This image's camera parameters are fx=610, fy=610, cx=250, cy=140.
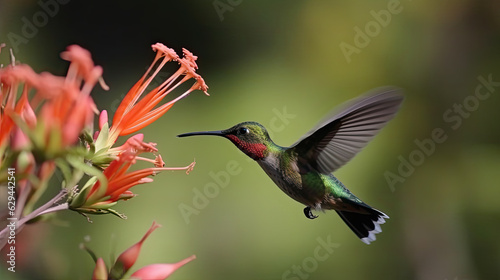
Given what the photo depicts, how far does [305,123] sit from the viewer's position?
14.9ft

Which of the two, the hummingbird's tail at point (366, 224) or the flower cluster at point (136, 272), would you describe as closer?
the flower cluster at point (136, 272)

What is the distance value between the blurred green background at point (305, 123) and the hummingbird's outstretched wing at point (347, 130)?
7.60ft

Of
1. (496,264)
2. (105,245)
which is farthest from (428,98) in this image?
(105,245)

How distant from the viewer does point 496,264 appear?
455 cm

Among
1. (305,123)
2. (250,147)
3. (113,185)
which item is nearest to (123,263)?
(113,185)

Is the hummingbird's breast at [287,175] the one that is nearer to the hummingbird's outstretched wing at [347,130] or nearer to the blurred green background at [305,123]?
the hummingbird's outstretched wing at [347,130]

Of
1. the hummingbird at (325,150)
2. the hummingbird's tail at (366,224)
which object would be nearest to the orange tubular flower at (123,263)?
the hummingbird at (325,150)

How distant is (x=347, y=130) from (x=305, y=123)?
2.91m

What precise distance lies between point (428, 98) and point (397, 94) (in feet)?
11.2

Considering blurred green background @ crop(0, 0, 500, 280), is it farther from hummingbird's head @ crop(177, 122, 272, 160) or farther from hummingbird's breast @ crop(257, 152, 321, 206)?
hummingbird's head @ crop(177, 122, 272, 160)

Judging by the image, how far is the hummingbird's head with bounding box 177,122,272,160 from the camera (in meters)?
1.57

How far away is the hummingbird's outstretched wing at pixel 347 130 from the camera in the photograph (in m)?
1.48

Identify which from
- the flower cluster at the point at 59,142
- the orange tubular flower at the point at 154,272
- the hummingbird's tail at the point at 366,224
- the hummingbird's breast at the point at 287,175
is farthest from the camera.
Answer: the hummingbird's tail at the point at 366,224

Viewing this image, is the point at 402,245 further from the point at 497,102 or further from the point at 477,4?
the point at 477,4
